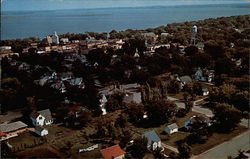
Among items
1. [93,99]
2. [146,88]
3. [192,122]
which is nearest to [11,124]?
[93,99]

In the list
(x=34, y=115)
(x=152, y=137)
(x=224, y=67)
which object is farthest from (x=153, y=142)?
(x=224, y=67)

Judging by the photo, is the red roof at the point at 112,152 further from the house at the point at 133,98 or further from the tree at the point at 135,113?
the house at the point at 133,98

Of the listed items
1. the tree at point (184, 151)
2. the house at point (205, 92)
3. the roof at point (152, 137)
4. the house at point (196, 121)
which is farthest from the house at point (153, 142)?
the house at point (205, 92)

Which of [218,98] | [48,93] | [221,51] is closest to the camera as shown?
[218,98]

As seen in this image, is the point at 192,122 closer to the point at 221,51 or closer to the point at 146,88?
the point at 146,88

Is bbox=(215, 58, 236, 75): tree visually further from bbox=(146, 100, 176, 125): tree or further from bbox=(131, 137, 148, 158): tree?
bbox=(131, 137, 148, 158): tree

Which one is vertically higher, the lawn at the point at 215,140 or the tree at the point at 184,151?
the tree at the point at 184,151

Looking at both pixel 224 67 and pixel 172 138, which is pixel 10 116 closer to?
pixel 172 138
